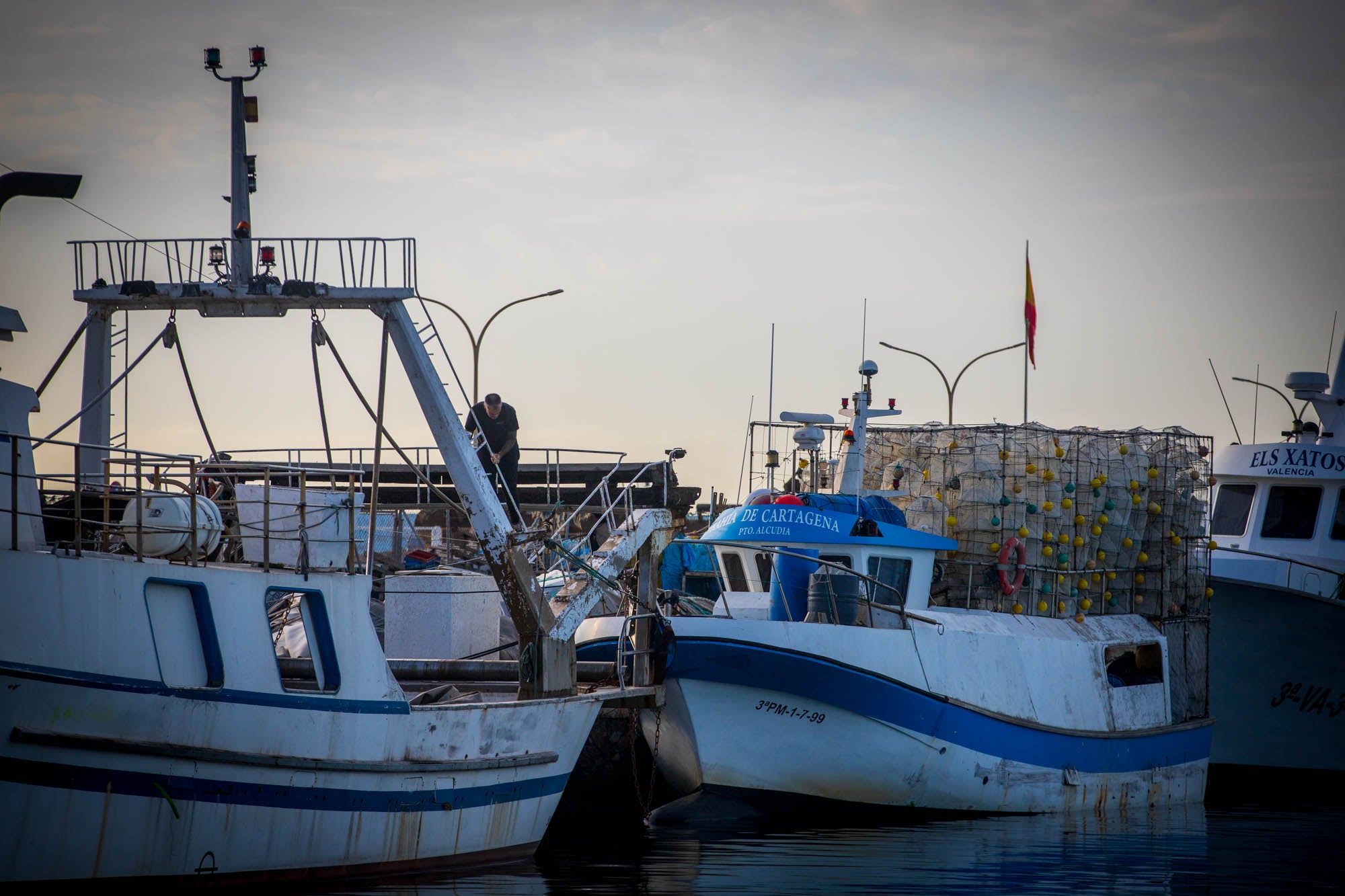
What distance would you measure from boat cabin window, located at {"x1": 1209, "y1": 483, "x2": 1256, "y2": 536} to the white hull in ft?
52.7

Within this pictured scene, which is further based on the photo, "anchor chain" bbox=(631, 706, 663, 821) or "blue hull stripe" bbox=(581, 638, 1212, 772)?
"anchor chain" bbox=(631, 706, 663, 821)

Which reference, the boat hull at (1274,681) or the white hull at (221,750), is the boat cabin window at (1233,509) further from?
the white hull at (221,750)

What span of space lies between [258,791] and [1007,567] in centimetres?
1005

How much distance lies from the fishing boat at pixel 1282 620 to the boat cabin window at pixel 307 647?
1363cm

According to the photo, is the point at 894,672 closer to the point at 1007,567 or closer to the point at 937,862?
the point at 937,862

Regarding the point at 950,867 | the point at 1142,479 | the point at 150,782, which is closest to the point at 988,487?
the point at 1142,479

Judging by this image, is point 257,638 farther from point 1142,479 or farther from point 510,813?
point 1142,479

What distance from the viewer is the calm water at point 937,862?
11883mm

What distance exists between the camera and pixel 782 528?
16.4 meters

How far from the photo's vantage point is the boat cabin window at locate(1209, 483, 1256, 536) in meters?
24.5

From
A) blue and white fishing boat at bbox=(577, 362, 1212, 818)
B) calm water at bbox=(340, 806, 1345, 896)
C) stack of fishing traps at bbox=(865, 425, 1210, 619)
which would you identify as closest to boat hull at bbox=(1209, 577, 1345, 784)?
stack of fishing traps at bbox=(865, 425, 1210, 619)

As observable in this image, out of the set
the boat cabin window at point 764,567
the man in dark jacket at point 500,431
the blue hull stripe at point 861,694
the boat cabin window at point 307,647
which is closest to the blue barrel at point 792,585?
the boat cabin window at point 764,567

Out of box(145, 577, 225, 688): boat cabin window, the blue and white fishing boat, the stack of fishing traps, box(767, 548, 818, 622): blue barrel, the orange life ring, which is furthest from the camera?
the stack of fishing traps

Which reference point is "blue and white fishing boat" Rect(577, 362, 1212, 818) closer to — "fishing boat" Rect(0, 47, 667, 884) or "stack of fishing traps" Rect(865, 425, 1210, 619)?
"stack of fishing traps" Rect(865, 425, 1210, 619)
